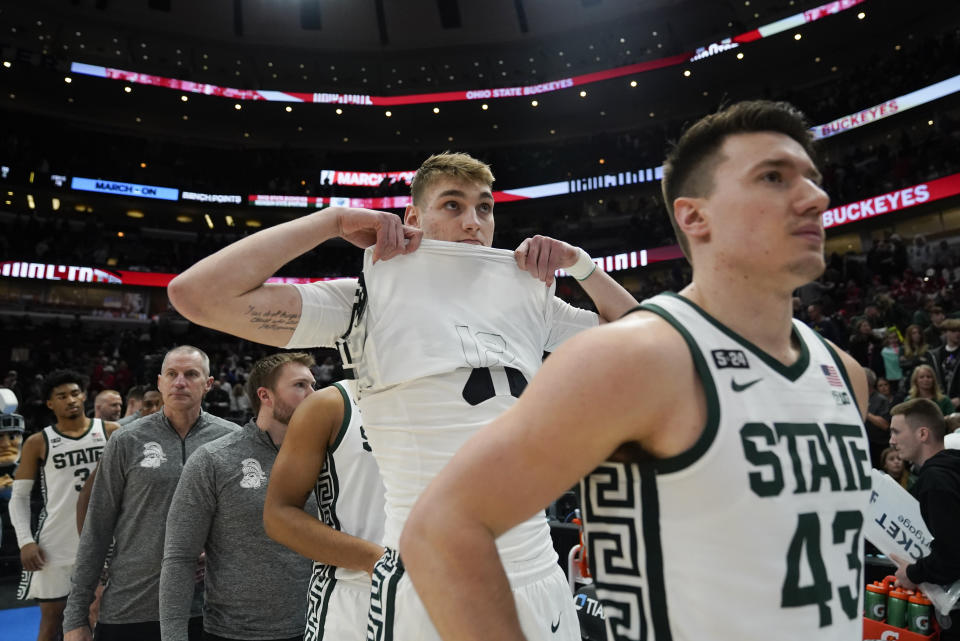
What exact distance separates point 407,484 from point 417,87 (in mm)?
29054

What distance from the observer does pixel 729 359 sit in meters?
1.25

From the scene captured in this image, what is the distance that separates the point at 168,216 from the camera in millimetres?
30109

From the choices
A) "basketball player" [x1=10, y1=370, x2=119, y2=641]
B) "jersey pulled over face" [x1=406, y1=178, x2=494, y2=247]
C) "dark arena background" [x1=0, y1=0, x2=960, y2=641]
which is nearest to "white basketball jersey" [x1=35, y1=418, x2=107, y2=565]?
"basketball player" [x1=10, y1=370, x2=119, y2=641]

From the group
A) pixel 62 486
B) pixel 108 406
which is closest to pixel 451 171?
pixel 62 486

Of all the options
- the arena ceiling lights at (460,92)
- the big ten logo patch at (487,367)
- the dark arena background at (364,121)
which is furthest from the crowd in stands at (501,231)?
the big ten logo patch at (487,367)

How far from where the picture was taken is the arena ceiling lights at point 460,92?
21.6 m

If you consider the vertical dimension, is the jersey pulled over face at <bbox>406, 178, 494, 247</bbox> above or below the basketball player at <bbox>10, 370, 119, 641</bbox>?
above

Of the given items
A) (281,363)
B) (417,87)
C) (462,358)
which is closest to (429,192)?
(462,358)

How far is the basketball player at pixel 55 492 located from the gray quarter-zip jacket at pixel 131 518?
1.99 m

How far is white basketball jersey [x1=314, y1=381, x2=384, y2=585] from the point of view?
8.29 ft

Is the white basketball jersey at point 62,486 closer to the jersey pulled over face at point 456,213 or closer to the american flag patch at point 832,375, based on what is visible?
the jersey pulled over face at point 456,213

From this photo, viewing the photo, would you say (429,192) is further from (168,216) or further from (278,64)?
(168,216)

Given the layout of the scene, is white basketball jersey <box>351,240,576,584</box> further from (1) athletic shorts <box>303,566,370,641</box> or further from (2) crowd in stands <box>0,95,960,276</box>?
(2) crowd in stands <box>0,95,960,276</box>

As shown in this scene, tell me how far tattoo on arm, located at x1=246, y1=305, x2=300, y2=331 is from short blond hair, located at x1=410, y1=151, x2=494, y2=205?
1.80 feet
